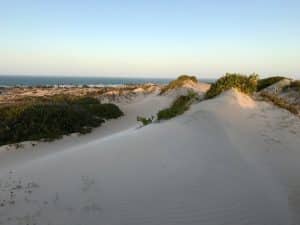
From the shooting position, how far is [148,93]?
90.7 feet

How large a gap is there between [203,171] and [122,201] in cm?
180

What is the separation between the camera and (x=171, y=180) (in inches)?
246

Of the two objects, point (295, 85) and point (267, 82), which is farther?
point (267, 82)

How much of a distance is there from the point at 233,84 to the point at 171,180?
27.8ft

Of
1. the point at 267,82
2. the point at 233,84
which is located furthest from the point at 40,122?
the point at 267,82

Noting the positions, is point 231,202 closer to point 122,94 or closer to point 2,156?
point 2,156

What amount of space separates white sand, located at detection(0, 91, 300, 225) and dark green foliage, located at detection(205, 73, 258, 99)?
4051 millimetres

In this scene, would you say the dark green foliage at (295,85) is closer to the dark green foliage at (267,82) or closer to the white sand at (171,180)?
the dark green foliage at (267,82)

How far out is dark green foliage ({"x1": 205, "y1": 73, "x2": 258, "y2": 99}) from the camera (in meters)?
13.5

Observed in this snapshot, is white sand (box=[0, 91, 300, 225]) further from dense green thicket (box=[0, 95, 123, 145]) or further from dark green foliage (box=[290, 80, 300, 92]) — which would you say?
dark green foliage (box=[290, 80, 300, 92])

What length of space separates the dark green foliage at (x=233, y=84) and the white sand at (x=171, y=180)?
13.3 ft

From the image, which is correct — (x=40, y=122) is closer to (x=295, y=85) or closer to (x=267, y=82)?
(x=295, y=85)

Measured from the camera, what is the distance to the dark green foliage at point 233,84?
1348 cm

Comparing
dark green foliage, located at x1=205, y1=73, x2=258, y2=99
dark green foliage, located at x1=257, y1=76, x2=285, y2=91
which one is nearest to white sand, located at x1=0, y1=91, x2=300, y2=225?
dark green foliage, located at x1=205, y1=73, x2=258, y2=99
